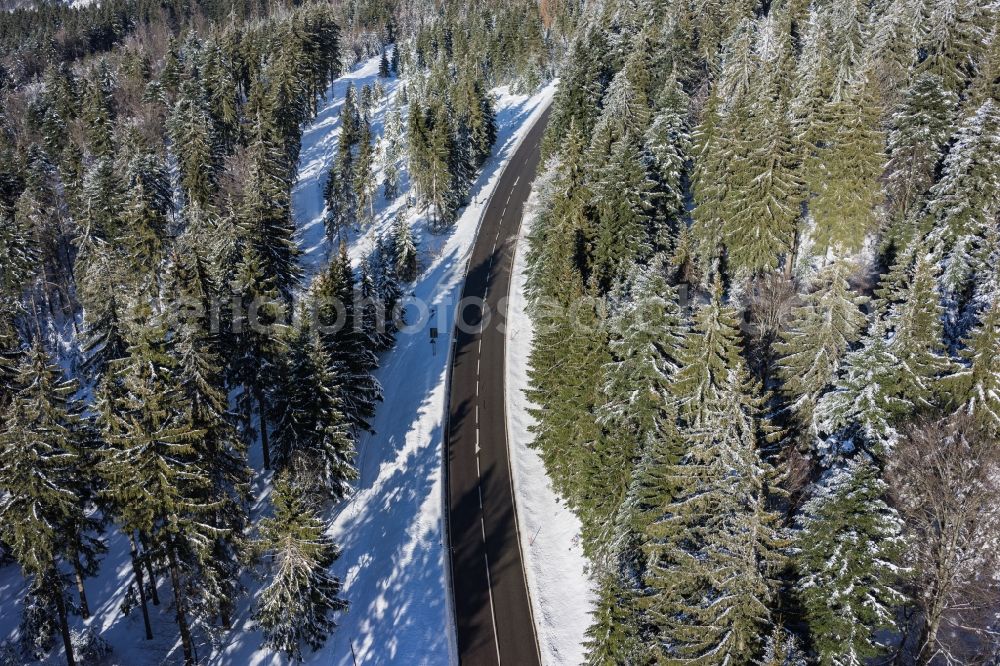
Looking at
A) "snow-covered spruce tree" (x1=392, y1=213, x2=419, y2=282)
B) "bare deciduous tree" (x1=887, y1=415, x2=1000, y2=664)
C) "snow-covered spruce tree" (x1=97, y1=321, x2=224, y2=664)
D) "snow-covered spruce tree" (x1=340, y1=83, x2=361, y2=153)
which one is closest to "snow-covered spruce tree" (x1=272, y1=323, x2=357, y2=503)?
"snow-covered spruce tree" (x1=97, y1=321, x2=224, y2=664)

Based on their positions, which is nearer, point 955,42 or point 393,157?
point 955,42

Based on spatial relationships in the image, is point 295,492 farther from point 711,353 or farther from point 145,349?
point 711,353

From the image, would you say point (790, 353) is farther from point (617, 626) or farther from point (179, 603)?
point (179, 603)

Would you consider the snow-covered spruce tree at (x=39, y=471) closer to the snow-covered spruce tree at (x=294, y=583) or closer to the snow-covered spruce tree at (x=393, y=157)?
the snow-covered spruce tree at (x=294, y=583)

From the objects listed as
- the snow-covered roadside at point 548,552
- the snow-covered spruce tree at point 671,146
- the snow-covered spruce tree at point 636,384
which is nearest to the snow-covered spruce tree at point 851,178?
the snow-covered spruce tree at point 671,146

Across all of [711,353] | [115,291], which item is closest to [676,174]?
[711,353]

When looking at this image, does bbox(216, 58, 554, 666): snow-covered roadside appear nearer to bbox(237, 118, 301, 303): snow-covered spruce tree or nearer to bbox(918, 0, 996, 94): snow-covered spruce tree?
bbox(237, 118, 301, 303): snow-covered spruce tree

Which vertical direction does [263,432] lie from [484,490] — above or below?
above

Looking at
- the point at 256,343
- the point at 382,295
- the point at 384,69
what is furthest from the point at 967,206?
the point at 384,69
